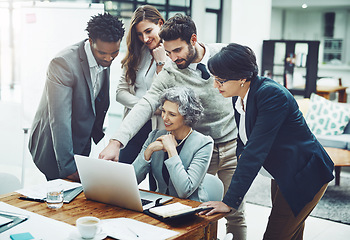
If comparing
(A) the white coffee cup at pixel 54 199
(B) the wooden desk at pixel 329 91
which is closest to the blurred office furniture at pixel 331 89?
(B) the wooden desk at pixel 329 91

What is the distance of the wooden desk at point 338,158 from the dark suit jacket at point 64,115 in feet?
8.68

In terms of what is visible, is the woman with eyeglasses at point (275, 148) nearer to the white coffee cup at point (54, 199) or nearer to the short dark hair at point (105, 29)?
the white coffee cup at point (54, 199)

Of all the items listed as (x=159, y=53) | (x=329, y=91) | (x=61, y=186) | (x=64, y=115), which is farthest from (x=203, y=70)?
(x=329, y=91)

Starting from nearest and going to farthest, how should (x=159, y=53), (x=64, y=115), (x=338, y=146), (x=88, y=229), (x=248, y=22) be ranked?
1. (x=88, y=229)
2. (x=64, y=115)
3. (x=159, y=53)
4. (x=338, y=146)
5. (x=248, y=22)

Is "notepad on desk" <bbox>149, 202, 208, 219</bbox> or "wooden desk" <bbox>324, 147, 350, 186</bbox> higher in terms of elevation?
"notepad on desk" <bbox>149, 202, 208, 219</bbox>

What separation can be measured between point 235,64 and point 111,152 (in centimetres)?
80

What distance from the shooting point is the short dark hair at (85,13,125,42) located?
8.67 ft

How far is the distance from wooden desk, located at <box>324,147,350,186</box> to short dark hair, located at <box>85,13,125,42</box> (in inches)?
108

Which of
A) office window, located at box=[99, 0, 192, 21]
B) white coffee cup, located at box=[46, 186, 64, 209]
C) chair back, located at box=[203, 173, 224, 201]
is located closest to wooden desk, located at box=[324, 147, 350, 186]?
chair back, located at box=[203, 173, 224, 201]

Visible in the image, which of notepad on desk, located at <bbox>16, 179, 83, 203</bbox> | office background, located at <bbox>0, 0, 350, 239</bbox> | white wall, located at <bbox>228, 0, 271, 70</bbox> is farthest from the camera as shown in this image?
white wall, located at <bbox>228, 0, 271, 70</bbox>

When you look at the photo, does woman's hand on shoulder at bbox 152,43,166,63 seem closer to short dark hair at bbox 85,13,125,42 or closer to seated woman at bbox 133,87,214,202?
short dark hair at bbox 85,13,125,42

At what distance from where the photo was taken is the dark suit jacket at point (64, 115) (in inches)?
101

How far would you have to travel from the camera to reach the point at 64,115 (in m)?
2.61

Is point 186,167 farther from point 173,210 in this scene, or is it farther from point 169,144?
point 173,210
